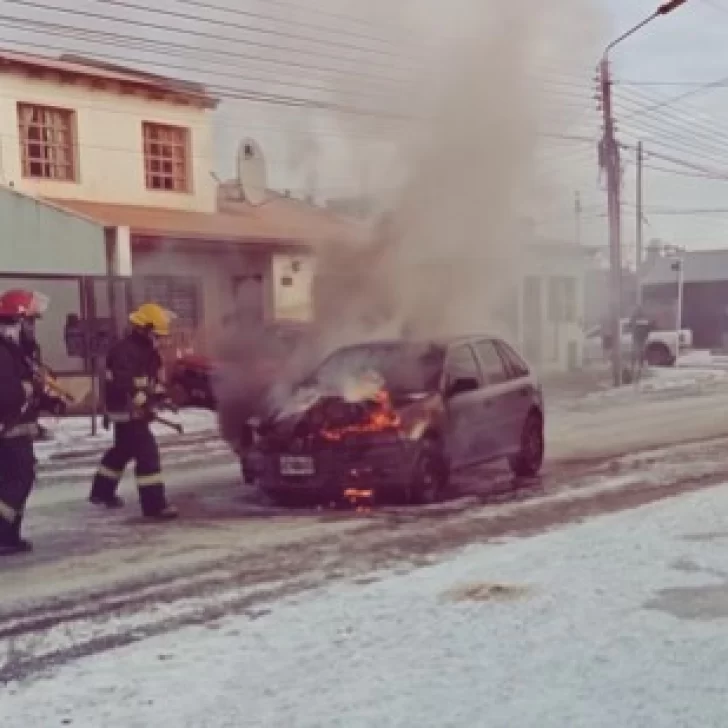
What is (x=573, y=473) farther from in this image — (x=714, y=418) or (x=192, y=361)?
(x=192, y=361)

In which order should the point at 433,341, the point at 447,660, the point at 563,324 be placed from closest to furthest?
the point at 447,660
the point at 433,341
the point at 563,324

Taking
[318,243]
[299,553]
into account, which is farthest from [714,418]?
[299,553]

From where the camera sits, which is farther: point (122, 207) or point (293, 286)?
point (122, 207)

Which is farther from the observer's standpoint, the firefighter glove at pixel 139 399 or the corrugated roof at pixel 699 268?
the corrugated roof at pixel 699 268

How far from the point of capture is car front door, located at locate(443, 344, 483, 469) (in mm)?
9938

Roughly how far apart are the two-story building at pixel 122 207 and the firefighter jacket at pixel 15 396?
9.60 metres

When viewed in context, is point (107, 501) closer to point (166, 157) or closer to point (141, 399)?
point (141, 399)

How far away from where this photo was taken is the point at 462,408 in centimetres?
1008

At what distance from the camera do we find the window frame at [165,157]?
2366 centimetres

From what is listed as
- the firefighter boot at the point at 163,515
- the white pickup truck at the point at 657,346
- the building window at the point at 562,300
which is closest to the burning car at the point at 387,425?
the firefighter boot at the point at 163,515

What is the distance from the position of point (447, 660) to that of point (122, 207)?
18.6 meters

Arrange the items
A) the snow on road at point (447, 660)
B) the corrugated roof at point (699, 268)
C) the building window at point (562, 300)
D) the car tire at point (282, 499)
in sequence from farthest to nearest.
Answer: the corrugated roof at point (699, 268), the building window at point (562, 300), the car tire at point (282, 499), the snow on road at point (447, 660)

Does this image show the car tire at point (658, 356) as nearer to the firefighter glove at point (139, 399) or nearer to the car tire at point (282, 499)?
the car tire at point (282, 499)

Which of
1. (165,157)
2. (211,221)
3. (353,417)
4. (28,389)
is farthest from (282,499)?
(165,157)
